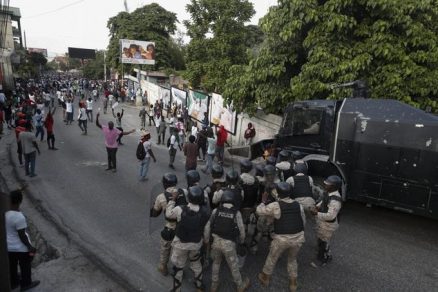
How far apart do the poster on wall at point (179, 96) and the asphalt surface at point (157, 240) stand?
12.8 metres

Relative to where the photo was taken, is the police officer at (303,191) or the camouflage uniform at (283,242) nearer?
the camouflage uniform at (283,242)

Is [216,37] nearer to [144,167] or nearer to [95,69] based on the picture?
[144,167]

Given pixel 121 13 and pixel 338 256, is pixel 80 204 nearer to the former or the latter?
pixel 338 256

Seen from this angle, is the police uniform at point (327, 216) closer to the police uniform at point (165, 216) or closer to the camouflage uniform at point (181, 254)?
the camouflage uniform at point (181, 254)

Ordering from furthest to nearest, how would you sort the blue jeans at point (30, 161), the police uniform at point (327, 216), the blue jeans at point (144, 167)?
the blue jeans at point (144, 167)
the blue jeans at point (30, 161)
the police uniform at point (327, 216)

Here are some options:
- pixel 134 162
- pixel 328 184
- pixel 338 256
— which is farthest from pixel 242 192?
pixel 134 162

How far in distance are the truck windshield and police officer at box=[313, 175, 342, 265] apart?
9.87ft

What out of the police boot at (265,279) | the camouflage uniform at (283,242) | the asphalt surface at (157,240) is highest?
the camouflage uniform at (283,242)

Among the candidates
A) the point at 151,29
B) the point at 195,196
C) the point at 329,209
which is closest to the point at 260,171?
the point at 329,209

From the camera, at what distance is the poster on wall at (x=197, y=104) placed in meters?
20.5

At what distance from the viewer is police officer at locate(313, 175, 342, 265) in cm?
551

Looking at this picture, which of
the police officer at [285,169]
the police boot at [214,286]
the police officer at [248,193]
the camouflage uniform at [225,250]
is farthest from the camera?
the police officer at [285,169]

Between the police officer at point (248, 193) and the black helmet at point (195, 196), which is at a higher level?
the black helmet at point (195, 196)

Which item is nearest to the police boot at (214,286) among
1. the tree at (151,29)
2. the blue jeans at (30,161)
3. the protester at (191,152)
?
the protester at (191,152)
